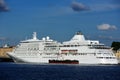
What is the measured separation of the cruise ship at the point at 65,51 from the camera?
149 m

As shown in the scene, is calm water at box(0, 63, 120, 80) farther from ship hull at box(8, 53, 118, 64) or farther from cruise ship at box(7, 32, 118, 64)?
cruise ship at box(7, 32, 118, 64)

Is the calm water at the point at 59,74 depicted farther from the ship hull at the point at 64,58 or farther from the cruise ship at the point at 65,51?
the cruise ship at the point at 65,51

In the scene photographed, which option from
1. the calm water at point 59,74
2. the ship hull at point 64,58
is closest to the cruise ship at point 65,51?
the ship hull at point 64,58

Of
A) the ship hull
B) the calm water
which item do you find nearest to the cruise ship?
the ship hull

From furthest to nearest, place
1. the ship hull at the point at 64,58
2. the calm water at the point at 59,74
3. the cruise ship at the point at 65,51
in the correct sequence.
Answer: the cruise ship at the point at 65,51 < the ship hull at the point at 64,58 < the calm water at the point at 59,74

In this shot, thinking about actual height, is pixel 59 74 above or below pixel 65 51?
below

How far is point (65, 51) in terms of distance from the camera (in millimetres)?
157875

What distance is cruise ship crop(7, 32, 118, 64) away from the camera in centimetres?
14888

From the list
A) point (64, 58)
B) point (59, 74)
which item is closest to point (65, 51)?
point (64, 58)

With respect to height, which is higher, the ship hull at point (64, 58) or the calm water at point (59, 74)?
the ship hull at point (64, 58)

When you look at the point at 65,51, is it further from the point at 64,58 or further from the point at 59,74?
the point at 59,74

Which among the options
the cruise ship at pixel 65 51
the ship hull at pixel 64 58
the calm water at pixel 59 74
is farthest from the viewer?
the cruise ship at pixel 65 51

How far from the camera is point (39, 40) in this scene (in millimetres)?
170625

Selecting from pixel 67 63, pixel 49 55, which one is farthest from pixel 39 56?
pixel 67 63
